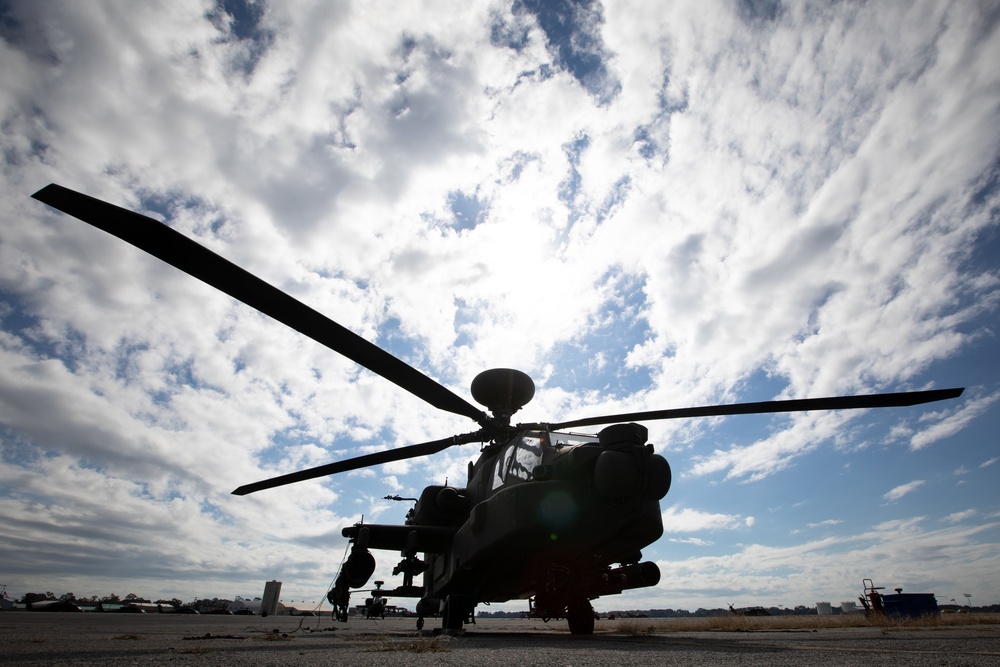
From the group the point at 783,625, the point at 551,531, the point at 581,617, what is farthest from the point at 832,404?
the point at 783,625

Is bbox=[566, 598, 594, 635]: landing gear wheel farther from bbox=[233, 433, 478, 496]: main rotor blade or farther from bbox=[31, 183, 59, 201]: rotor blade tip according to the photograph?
bbox=[31, 183, 59, 201]: rotor blade tip

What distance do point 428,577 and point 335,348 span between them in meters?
7.02

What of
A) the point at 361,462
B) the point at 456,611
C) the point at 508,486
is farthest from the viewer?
the point at 361,462

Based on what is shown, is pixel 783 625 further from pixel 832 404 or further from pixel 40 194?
pixel 40 194

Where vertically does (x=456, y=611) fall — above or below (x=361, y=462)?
below

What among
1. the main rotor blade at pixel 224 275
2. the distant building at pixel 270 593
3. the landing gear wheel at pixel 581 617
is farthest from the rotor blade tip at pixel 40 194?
the distant building at pixel 270 593

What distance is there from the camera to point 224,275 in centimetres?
562

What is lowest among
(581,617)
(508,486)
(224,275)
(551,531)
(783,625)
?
(783,625)

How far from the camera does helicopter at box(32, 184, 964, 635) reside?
580 centimetres

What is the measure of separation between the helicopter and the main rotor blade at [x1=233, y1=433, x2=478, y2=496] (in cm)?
3

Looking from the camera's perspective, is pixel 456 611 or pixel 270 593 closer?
pixel 456 611

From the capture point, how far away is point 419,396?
29.0 feet

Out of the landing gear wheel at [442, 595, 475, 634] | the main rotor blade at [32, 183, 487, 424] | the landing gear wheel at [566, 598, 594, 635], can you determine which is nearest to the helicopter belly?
the landing gear wheel at [566, 598, 594, 635]

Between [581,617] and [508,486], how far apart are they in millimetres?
2497
